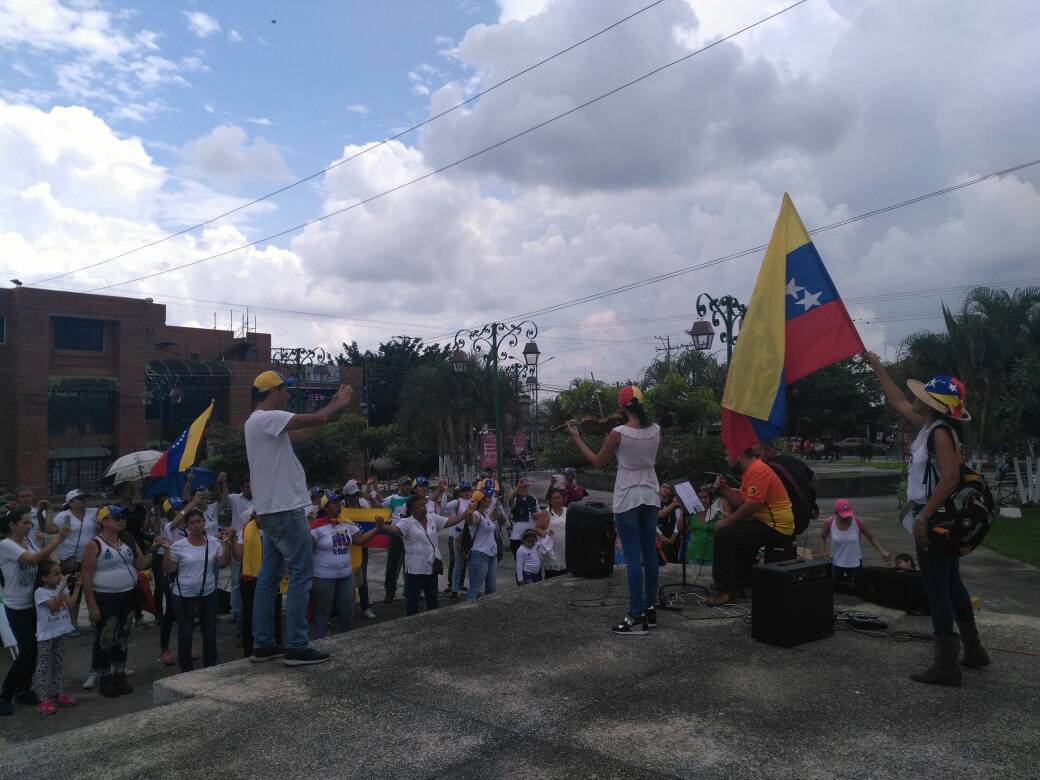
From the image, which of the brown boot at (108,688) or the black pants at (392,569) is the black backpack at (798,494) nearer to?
the brown boot at (108,688)

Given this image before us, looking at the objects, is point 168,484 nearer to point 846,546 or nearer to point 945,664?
point 846,546

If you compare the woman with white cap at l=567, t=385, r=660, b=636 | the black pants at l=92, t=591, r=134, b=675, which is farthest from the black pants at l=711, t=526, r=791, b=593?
the black pants at l=92, t=591, r=134, b=675

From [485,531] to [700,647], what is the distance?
5351 millimetres

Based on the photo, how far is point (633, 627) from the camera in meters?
5.18

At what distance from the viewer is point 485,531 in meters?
9.89

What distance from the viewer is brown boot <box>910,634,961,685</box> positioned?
3969mm

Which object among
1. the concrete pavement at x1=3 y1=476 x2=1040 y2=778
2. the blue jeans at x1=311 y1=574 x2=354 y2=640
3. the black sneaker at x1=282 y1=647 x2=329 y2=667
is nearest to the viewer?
the concrete pavement at x1=3 y1=476 x2=1040 y2=778

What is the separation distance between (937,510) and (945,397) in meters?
0.60

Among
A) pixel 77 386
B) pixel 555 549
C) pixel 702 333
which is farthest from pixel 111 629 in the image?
pixel 77 386

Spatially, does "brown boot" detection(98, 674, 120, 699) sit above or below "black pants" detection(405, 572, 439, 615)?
below

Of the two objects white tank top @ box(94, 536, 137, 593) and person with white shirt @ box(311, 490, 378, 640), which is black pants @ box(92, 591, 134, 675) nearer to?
white tank top @ box(94, 536, 137, 593)

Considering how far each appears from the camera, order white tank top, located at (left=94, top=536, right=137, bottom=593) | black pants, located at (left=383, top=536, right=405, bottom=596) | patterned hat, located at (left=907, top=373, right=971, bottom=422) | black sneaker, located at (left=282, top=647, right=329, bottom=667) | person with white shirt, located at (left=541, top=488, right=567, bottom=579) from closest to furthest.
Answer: patterned hat, located at (left=907, top=373, right=971, bottom=422) → black sneaker, located at (left=282, top=647, right=329, bottom=667) → white tank top, located at (left=94, top=536, right=137, bottom=593) → person with white shirt, located at (left=541, top=488, right=567, bottom=579) → black pants, located at (left=383, top=536, right=405, bottom=596)

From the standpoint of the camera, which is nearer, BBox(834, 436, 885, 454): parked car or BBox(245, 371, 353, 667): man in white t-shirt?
BBox(245, 371, 353, 667): man in white t-shirt

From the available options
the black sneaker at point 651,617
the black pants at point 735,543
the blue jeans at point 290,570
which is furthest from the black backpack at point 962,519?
the blue jeans at point 290,570
